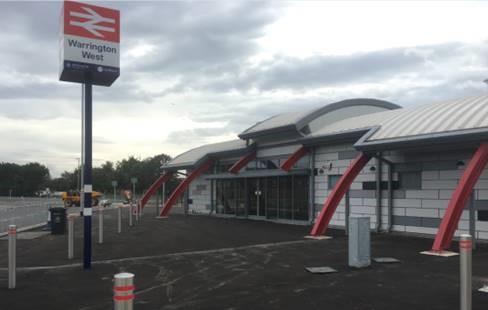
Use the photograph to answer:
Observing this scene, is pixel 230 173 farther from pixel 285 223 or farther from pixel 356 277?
pixel 356 277

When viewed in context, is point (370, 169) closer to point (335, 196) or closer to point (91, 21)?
point (335, 196)

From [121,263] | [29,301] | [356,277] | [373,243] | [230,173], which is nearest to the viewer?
[29,301]

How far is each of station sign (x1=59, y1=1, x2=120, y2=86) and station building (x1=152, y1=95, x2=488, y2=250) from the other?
358 inches

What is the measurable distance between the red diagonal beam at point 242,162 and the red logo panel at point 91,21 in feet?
54.2

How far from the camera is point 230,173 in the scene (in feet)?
93.3

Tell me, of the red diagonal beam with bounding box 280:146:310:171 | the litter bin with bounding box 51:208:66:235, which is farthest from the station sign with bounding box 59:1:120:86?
the red diagonal beam with bounding box 280:146:310:171

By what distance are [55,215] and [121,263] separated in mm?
9123

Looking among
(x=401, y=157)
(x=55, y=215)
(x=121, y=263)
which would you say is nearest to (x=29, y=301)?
(x=121, y=263)

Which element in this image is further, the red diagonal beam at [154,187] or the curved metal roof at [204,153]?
the red diagonal beam at [154,187]

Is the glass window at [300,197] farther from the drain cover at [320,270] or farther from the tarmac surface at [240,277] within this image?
the drain cover at [320,270]

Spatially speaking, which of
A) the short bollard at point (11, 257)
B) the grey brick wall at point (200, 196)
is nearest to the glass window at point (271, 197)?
the grey brick wall at point (200, 196)

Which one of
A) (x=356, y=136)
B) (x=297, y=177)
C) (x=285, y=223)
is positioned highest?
(x=356, y=136)

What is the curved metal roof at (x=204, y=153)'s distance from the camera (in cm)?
2931

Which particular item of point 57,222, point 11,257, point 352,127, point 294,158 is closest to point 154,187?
point 294,158
